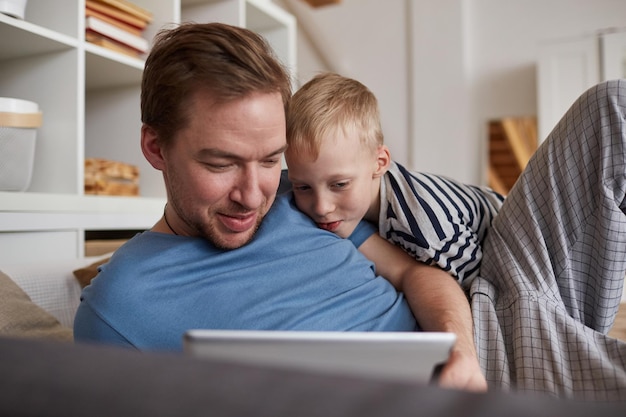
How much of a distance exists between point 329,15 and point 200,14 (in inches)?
95.9

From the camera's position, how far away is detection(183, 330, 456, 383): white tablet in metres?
0.59

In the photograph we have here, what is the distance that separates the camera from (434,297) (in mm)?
1214

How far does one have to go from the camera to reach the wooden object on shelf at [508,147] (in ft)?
14.3

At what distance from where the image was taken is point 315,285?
1.15 m

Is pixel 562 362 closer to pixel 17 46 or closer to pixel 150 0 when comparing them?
pixel 17 46

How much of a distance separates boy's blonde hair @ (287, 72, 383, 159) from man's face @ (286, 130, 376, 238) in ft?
0.06

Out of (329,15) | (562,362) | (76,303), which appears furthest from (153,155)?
(329,15)

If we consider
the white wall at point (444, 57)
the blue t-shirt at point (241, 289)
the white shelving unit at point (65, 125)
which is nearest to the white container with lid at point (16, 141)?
the white shelving unit at point (65, 125)

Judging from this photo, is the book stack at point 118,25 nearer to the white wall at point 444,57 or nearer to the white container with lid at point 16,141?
the white container with lid at point 16,141

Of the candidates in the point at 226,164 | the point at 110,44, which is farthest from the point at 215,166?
the point at 110,44

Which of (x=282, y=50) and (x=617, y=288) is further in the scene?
(x=282, y=50)

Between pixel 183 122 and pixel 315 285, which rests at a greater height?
pixel 183 122

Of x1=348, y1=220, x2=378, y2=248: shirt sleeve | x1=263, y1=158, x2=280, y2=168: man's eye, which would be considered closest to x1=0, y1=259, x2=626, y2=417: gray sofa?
x1=263, y1=158, x2=280, y2=168: man's eye

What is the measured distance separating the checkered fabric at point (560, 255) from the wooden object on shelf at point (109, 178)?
1.38m
